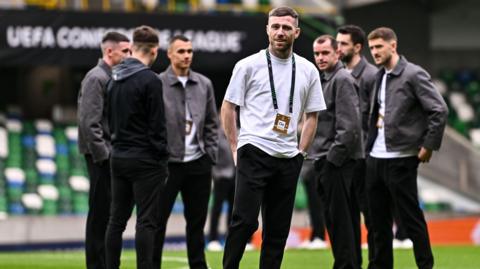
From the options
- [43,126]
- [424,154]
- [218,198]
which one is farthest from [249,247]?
[43,126]

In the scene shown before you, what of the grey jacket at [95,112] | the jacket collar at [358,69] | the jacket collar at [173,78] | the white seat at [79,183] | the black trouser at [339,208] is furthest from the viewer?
the white seat at [79,183]

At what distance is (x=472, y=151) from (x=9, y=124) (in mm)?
9146

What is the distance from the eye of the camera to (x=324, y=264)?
12422 millimetres

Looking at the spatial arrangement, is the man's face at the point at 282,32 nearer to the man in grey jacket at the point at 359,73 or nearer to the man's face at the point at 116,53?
the man's face at the point at 116,53

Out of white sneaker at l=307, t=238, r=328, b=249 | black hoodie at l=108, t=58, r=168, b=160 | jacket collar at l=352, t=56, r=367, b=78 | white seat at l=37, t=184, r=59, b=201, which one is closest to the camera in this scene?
black hoodie at l=108, t=58, r=168, b=160

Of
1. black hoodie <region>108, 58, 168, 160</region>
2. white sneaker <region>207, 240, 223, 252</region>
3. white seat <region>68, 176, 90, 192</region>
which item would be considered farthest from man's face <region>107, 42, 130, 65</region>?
white seat <region>68, 176, 90, 192</region>

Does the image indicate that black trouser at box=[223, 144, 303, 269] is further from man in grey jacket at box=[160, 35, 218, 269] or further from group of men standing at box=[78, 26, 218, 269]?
man in grey jacket at box=[160, 35, 218, 269]

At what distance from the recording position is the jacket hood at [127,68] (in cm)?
929

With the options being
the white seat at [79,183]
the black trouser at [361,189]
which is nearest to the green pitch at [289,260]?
the black trouser at [361,189]

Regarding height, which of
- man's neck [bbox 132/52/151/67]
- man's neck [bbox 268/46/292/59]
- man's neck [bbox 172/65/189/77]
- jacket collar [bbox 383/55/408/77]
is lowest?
man's neck [bbox 172/65/189/77]

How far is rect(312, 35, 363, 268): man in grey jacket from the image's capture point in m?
9.89

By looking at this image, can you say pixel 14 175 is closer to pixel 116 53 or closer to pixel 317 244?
pixel 317 244

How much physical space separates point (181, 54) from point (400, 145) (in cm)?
230

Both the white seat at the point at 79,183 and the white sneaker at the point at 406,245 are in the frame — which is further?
the white seat at the point at 79,183
